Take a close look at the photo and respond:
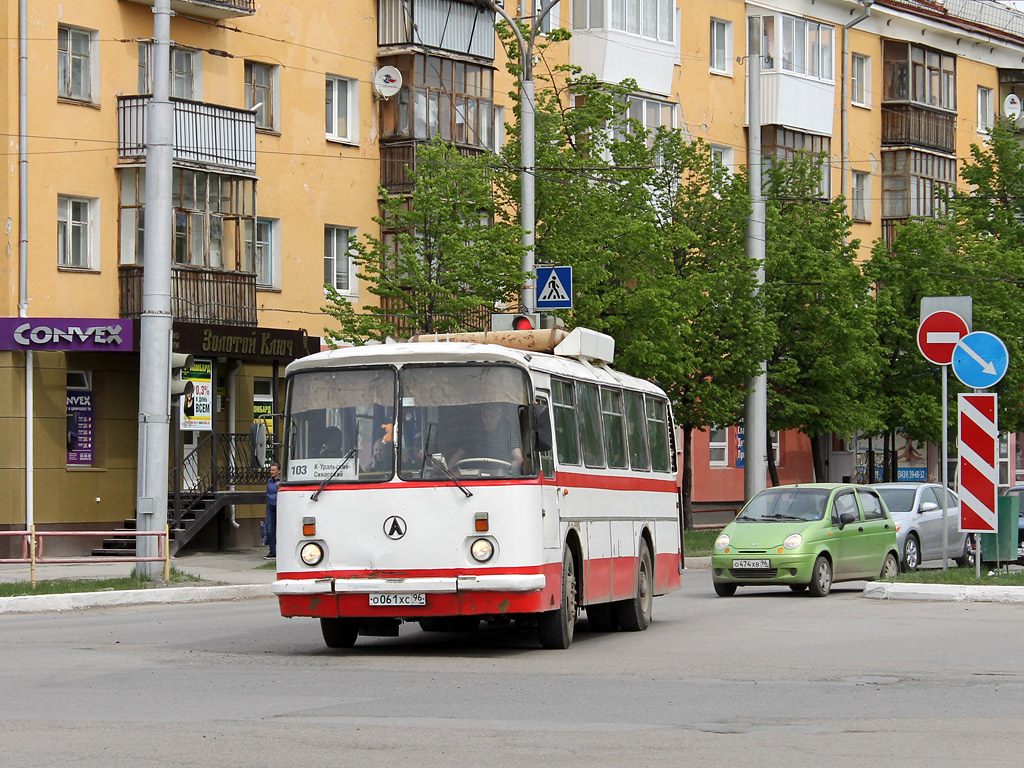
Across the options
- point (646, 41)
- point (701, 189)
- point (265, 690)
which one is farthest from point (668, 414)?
point (646, 41)

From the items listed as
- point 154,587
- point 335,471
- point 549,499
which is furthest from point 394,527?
point 154,587

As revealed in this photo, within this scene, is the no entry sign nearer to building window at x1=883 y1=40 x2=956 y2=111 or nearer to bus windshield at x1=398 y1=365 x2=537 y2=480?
bus windshield at x1=398 y1=365 x2=537 y2=480

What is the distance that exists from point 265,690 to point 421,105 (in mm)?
29799

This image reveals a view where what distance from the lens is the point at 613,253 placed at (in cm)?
3453

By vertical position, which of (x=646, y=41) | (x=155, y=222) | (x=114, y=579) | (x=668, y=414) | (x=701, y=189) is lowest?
(x=114, y=579)

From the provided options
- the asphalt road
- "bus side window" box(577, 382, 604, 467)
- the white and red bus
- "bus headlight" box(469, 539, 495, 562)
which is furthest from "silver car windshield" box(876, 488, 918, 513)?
"bus headlight" box(469, 539, 495, 562)

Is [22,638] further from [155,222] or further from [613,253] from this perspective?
[613,253]

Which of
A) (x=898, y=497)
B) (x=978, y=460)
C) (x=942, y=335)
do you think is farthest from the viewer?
(x=898, y=497)

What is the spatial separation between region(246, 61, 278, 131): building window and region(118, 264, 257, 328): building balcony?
3741 millimetres

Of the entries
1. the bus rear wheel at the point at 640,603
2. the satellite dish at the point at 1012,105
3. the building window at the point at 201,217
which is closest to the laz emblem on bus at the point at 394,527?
the bus rear wheel at the point at 640,603

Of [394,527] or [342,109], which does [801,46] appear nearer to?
[342,109]

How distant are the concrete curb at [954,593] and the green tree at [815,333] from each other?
1949cm

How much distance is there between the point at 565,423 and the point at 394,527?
2140 mm

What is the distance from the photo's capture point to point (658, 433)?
2038cm
